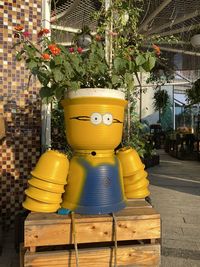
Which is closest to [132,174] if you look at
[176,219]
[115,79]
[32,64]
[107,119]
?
[107,119]

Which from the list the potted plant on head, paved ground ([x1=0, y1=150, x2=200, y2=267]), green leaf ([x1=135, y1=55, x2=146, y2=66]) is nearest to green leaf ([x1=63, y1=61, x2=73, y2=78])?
the potted plant on head

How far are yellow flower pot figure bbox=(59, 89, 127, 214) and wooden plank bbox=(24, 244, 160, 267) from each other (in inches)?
10.6

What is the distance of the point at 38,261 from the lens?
201 cm

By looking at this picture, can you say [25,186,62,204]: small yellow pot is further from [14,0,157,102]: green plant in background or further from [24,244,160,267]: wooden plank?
[14,0,157,102]: green plant in background

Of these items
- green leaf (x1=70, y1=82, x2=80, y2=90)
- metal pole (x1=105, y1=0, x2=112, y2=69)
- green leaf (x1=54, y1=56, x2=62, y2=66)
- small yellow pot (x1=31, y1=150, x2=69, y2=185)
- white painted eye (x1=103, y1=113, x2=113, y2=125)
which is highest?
metal pole (x1=105, y1=0, x2=112, y2=69)

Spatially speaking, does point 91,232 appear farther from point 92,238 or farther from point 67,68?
point 67,68

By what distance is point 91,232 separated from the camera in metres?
2.11

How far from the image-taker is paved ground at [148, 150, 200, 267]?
2.82 m

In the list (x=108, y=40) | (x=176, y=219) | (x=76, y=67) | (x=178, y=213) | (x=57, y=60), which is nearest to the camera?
(x=57, y=60)

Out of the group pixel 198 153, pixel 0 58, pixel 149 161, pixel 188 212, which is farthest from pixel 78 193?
pixel 198 153

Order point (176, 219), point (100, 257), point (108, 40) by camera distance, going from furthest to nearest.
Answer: point (176, 219) → point (108, 40) → point (100, 257)

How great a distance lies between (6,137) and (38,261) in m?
1.55

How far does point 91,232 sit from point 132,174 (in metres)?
0.61

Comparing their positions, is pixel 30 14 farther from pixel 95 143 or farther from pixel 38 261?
pixel 38 261
